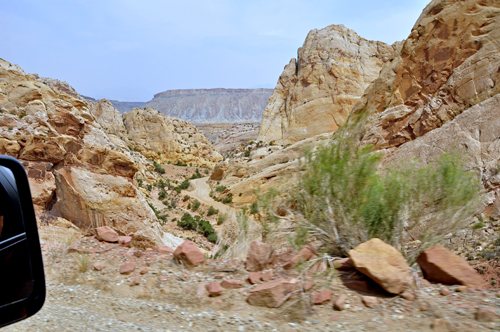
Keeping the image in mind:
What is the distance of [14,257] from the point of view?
201 centimetres

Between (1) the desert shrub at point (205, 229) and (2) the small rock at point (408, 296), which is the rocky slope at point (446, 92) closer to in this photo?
(2) the small rock at point (408, 296)

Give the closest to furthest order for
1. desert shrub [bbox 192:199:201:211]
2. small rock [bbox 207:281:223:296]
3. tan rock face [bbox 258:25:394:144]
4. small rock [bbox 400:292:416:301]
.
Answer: small rock [bbox 400:292:416:301] < small rock [bbox 207:281:223:296] < desert shrub [bbox 192:199:201:211] < tan rock face [bbox 258:25:394:144]

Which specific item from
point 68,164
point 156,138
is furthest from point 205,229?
point 156,138

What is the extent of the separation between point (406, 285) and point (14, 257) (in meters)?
4.08

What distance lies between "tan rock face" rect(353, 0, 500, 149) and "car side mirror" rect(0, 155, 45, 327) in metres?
14.9

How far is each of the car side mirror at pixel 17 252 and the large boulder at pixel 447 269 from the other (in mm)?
4570

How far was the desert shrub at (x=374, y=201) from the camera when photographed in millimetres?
4898

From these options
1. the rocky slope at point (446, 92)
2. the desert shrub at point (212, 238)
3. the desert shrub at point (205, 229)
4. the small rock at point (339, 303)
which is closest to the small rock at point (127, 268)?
the small rock at point (339, 303)

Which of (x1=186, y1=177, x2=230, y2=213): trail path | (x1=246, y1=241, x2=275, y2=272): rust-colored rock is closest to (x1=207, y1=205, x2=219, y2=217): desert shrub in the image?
(x1=186, y1=177, x2=230, y2=213): trail path

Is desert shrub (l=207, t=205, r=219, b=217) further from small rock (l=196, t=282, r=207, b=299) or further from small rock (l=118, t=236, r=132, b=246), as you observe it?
small rock (l=196, t=282, r=207, b=299)

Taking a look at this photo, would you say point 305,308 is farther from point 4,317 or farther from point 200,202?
point 200,202

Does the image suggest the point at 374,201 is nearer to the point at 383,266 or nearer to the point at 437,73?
the point at 383,266

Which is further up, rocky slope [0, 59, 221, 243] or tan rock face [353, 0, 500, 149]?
tan rock face [353, 0, 500, 149]

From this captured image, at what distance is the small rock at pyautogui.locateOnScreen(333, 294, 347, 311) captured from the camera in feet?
12.0
